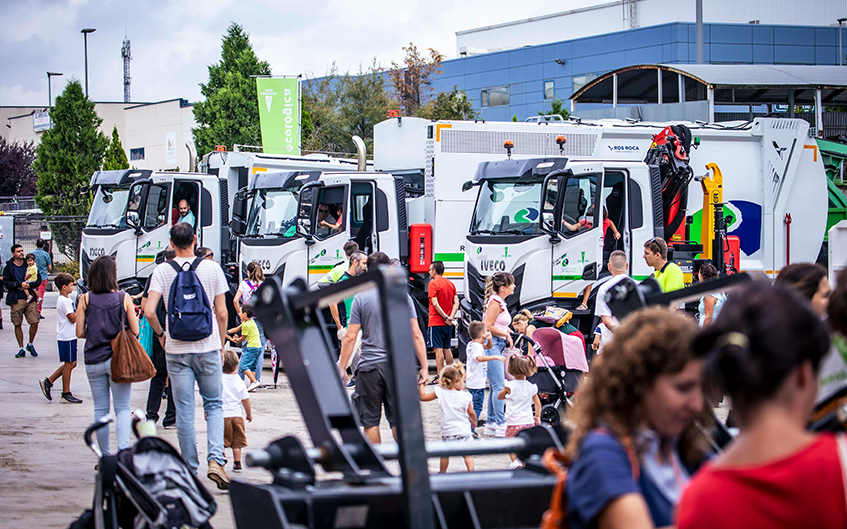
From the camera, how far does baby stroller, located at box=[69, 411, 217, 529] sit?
419cm

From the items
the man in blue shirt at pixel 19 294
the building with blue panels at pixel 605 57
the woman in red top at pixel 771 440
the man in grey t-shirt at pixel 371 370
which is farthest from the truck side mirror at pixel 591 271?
the building with blue panels at pixel 605 57

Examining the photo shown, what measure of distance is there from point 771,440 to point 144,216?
17.2 metres

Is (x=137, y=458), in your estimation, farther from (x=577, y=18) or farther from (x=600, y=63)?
(x=577, y=18)

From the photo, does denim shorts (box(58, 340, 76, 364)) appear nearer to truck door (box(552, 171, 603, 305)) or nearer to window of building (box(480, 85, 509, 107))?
truck door (box(552, 171, 603, 305))

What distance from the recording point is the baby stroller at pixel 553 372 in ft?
28.6

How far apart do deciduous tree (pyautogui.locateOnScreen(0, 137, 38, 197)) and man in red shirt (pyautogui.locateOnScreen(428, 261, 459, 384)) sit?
4630 centimetres

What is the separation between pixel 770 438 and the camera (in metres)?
1.80

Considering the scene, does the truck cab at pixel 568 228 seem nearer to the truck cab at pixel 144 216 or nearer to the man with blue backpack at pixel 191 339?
the man with blue backpack at pixel 191 339

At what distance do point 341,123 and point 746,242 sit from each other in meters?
29.5

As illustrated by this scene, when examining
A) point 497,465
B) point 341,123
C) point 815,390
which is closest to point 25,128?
point 341,123

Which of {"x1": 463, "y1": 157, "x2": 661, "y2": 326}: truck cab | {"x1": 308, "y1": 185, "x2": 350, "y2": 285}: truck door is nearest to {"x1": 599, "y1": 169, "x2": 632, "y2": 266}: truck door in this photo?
{"x1": 463, "y1": 157, "x2": 661, "y2": 326}: truck cab

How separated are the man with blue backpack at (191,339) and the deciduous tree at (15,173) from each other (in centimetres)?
5099

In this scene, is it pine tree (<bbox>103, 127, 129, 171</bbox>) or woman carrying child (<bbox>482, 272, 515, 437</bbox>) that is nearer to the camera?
woman carrying child (<bbox>482, 272, 515, 437</bbox>)

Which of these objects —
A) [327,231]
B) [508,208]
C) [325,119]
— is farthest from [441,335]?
[325,119]
